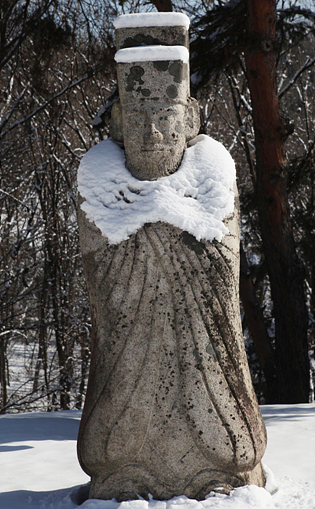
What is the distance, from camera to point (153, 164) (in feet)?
9.14

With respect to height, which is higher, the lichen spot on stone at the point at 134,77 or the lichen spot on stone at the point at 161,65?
the lichen spot on stone at the point at 161,65

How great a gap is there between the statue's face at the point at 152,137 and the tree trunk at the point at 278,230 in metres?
4.41

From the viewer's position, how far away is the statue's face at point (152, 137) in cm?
276

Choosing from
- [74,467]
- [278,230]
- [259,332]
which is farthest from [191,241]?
[259,332]

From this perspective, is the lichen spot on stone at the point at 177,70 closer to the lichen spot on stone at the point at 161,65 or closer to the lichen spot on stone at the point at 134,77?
the lichen spot on stone at the point at 161,65

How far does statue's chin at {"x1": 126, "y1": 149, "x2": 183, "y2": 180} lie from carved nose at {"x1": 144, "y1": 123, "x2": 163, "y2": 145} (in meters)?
0.05

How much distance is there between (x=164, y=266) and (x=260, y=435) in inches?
38.3

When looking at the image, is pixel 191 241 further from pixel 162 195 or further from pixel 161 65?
pixel 161 65

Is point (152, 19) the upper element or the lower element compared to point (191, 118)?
upper

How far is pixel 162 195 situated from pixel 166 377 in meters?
0.89

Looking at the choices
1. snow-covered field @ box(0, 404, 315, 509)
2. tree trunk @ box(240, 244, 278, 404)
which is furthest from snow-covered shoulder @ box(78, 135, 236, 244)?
tree trunk @ box(240, 244, 278, 404)

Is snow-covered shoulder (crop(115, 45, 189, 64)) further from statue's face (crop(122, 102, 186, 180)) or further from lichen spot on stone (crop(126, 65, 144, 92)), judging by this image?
statue's face (crop(122, 102, 186, 180))

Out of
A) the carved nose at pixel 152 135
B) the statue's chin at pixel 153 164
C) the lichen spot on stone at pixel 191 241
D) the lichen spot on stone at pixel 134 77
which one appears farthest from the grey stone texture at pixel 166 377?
the lichen spot on stone at pixel 134 77

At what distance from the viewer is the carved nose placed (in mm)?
2732
